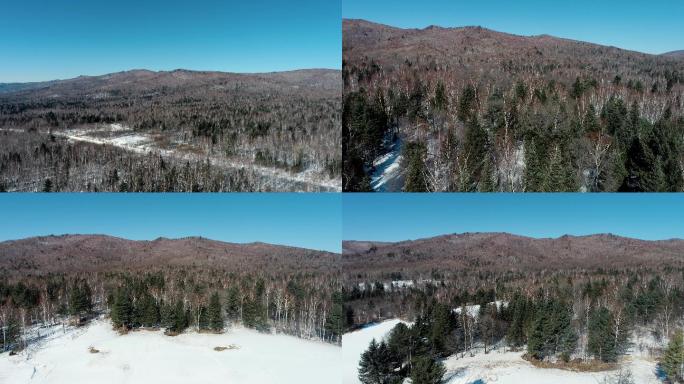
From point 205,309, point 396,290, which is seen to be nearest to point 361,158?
point 396,290

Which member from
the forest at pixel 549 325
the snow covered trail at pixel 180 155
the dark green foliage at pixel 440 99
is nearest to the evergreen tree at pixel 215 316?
the snow covered trail at pixel 180 155

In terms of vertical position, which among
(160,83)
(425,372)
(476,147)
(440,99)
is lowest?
(425,372)

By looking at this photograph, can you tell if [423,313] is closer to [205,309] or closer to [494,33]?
[205,309]

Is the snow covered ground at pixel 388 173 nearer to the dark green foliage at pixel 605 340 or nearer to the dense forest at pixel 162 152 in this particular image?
the dense forest at pixel 162 152

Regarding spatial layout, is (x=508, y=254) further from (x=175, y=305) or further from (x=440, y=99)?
(x=175, y=305)

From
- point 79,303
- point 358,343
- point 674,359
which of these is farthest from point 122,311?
point 674,359

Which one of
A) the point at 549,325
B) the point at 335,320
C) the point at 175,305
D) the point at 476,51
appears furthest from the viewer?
the point at 476,51

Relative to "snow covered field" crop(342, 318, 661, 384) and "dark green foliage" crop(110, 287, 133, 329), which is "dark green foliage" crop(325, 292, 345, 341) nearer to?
"snow covered field" crop(342, 318, 661, 384)
